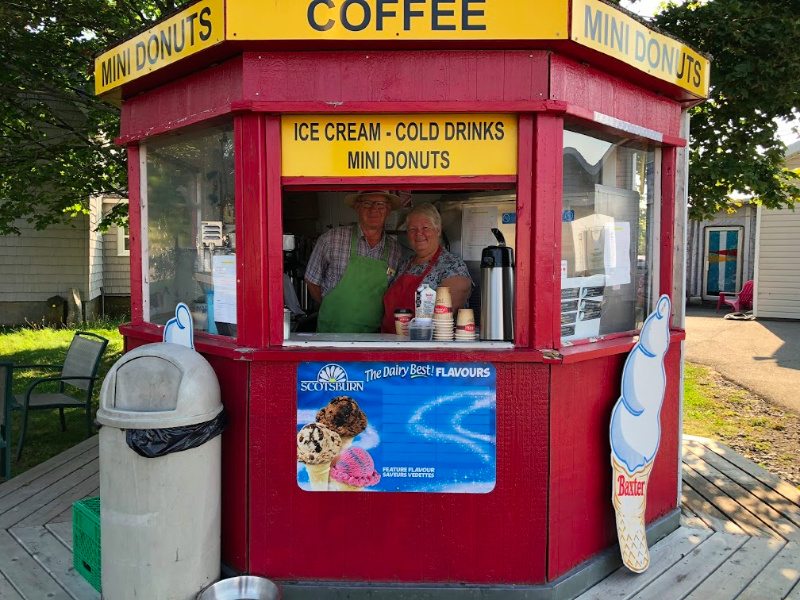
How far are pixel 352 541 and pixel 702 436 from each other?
4.59 meters

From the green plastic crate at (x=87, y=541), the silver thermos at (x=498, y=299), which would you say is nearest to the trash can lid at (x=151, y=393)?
the green plastic crate at (x=87, y=541)

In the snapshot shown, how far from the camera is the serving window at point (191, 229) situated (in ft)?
11.4

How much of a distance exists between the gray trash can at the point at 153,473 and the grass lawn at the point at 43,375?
9.42 ft

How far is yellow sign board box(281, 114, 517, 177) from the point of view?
3.16 metres

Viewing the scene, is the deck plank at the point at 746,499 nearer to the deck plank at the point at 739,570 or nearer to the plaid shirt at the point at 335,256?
the deck plank at the point at 739,570

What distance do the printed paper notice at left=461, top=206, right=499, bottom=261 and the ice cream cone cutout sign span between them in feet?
3.59

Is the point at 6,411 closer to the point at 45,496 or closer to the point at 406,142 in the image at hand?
the point at 45,496

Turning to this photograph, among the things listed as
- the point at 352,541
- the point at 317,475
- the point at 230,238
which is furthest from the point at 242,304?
the point at 352,541

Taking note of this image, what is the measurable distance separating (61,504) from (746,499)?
464 centimetres

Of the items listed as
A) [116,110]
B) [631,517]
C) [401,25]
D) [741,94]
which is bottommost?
[631,517]

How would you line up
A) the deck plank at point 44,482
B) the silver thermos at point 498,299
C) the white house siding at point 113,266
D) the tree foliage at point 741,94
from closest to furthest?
the silver thermos at point 498,299, the deck plank at point 44,482, the tree foliage at point 741,94, the white house siding at point 113,266

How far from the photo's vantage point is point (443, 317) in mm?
3400

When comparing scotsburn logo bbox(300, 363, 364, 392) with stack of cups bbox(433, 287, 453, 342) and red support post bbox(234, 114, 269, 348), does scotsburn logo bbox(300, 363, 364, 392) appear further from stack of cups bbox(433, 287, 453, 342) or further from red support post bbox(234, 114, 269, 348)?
stack of cups bbox(433, 287, 453, 342)

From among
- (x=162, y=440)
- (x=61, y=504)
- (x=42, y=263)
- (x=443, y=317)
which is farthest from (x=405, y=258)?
(x=42, y=263)
